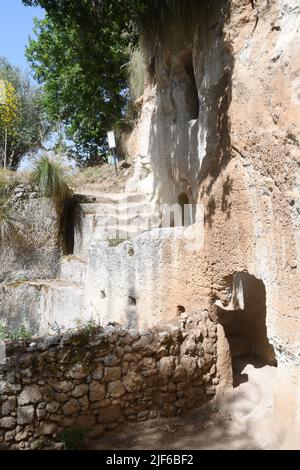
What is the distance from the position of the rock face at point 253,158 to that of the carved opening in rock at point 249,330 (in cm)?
8

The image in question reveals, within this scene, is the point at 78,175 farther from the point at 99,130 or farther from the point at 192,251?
the point at 192,251

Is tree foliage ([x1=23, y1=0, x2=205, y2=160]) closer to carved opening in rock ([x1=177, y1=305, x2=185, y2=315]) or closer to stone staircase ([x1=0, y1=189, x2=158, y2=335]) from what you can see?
stone staircase ([x1=0, y1=189, x2=158, y2=335])

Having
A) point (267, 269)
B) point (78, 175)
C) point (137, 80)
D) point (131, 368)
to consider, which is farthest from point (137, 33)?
point (78, 175)

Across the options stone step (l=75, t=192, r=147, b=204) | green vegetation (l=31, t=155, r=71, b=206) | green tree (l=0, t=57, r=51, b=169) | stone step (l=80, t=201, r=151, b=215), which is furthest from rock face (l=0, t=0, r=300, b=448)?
green tree (l=0, t=57, r=51, b=169)

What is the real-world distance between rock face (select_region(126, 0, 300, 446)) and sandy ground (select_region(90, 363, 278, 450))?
40 cm

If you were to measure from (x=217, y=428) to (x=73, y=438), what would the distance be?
1.50 m

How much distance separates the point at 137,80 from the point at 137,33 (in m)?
3.69

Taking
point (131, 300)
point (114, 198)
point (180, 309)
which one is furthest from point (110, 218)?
point (180, 309)

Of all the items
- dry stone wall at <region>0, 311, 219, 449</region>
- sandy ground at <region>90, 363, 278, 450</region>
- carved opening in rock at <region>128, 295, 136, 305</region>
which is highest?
carved opening in rock at <region>128, 295, 136, 305</region>

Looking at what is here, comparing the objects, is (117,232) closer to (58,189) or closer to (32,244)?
(58,189)

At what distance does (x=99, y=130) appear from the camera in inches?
517

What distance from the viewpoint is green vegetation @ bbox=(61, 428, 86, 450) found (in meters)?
3.83

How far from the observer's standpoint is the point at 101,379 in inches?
160

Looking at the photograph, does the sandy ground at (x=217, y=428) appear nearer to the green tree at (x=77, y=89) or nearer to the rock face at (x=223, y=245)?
the rock face at (x=223, y=245)
